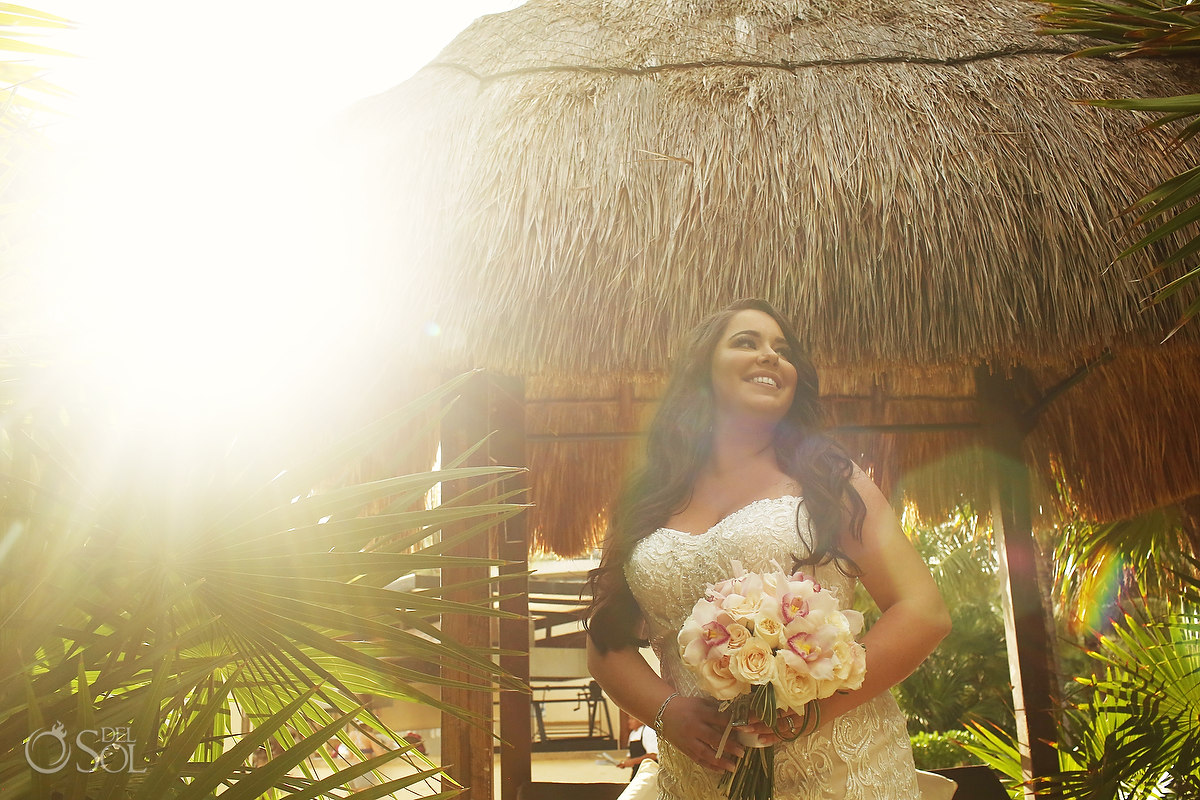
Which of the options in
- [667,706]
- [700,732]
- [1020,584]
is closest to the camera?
[700,732]

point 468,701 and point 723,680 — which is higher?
point 723,680

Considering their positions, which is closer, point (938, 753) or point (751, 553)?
point (751, 553)

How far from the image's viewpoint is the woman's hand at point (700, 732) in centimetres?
165

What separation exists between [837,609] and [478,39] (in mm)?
3294

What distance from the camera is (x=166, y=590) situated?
1.07 meters

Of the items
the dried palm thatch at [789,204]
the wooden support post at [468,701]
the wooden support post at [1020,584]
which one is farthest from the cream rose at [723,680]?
the wooden support post at [1020,584]

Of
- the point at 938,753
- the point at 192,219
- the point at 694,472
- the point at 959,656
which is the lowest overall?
the point at 938,753

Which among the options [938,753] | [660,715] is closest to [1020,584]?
[660,715]

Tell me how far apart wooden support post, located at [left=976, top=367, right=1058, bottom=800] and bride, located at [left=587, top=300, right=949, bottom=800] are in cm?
189

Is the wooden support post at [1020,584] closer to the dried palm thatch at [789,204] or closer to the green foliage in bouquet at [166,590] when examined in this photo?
the dried palm thatch at [789,204]

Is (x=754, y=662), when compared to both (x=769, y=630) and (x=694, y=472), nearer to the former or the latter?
(x=769, y=630)

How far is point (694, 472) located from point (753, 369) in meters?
0.30

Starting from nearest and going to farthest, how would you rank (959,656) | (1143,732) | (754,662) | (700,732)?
(754,662)
(700,732)
(1143,732)
(959,656)

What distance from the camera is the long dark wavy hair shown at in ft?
6.16
